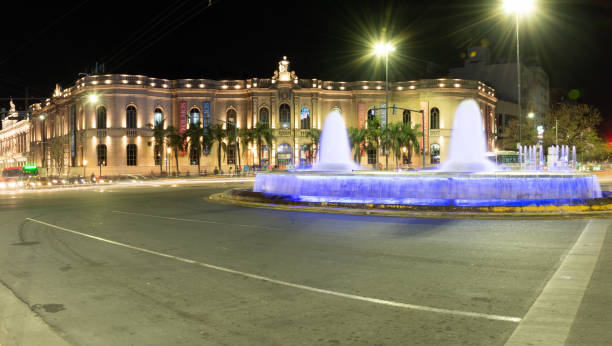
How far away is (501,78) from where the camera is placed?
95188 mm

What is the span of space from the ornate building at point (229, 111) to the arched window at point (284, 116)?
0.50 feet

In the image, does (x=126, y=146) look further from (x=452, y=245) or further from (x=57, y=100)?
(x=452, y=245)

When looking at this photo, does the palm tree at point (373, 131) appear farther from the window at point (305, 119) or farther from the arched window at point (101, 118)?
the arched window at point (101, 118)

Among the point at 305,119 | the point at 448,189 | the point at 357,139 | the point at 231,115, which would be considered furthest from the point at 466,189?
the point at 231,115

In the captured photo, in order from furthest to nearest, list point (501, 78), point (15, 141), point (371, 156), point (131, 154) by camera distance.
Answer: point (15, 141)
point (501, 78)
point (371, 156)
point (131, 154)

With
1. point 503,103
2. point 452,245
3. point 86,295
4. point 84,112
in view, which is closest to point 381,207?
point 452,245

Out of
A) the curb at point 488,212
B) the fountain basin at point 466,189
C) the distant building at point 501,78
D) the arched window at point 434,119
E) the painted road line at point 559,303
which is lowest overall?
the painted road line at point 559,303

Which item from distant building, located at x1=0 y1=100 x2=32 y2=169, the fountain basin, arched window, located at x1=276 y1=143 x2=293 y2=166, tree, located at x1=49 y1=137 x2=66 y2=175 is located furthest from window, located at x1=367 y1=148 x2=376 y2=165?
distant building, located at x1=0 y1=100 x2=32 y2=169

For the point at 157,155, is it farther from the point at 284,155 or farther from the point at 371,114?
the point at 371,114

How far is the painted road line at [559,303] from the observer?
521 centimetres

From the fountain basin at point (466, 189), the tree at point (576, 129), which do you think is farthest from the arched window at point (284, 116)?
the fountain basin at point (466, 189)

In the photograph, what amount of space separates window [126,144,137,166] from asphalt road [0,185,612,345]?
203 feet

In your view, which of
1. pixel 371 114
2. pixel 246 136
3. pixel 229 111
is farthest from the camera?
pixel 371 114

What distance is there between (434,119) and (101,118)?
49982 millimetres
